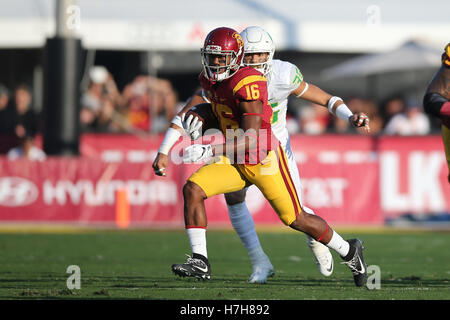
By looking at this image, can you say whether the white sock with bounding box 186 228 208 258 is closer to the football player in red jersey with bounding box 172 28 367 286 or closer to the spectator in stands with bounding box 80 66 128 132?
the football player in red jersey with bounding box 172 28 367 286

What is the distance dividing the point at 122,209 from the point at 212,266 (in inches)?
206

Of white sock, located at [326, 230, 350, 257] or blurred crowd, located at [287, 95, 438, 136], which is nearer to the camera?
white sock, located at [326, 230, 350, 257]

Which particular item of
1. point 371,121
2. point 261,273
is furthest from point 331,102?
point 371,121

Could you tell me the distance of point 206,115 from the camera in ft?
25.1

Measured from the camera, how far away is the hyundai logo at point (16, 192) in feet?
47.1

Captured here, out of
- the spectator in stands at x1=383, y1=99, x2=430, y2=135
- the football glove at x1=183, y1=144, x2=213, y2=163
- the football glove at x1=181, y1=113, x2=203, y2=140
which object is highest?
the spectator in stands at x1=383, y1=99, x2=430, y2=135

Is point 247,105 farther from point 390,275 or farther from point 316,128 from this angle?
point 316,128

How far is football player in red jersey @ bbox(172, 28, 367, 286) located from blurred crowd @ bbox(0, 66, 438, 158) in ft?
27.0

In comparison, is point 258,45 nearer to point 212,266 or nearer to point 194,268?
point 194,268

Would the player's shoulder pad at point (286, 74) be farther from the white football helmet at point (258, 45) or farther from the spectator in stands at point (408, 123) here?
the spectator in stands at point (408, 123)

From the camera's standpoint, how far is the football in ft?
25.1

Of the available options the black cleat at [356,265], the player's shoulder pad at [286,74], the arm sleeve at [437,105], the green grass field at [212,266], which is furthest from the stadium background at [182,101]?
the arm sleeve at [437,105]

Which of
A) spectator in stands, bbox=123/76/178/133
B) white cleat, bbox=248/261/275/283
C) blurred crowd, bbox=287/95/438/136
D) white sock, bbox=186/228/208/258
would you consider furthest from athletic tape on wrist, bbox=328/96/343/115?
spectator in stands, bbox=123/76/178/133

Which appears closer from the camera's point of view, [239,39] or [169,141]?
[239,39]
